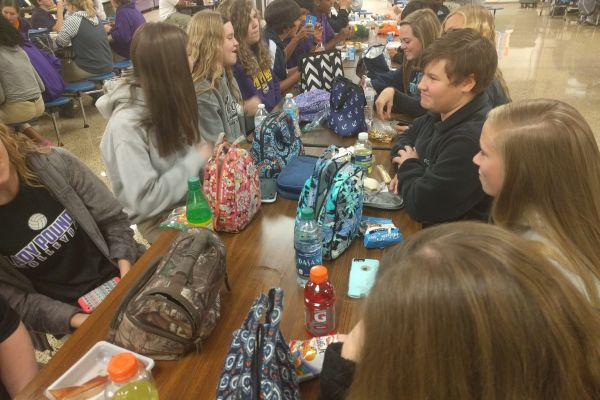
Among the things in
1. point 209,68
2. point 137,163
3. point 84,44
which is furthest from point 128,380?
point 84,44

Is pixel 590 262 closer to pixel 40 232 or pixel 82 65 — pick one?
pixel 40 232

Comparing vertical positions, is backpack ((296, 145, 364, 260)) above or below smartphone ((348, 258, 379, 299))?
above

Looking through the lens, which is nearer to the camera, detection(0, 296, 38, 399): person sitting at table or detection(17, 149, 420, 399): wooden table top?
detection(17, 149, 420, 399): wooden table top

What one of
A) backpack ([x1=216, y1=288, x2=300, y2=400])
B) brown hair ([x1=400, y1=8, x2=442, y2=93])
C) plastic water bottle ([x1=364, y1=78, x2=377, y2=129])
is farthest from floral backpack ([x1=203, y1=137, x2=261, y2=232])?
brown hair ([x1=400, y1=8, x2=442, y2=93])

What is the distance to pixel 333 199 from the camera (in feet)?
4.66

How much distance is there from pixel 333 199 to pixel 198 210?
0.53 meters

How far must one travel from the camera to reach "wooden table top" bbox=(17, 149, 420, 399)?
1104 mm

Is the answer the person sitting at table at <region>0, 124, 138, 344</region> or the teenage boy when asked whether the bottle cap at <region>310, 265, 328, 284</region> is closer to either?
the teenage boy

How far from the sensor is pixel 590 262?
44.8 inches

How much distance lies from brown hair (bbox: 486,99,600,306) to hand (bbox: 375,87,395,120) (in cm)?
148

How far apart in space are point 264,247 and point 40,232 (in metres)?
0.81

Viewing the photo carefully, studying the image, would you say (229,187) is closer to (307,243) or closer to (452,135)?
(307,243)

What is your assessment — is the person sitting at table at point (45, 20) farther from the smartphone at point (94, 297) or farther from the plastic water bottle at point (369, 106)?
the smartphone at point (94, 297)

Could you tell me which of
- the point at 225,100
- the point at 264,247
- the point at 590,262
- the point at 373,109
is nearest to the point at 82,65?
the point at 225,100
